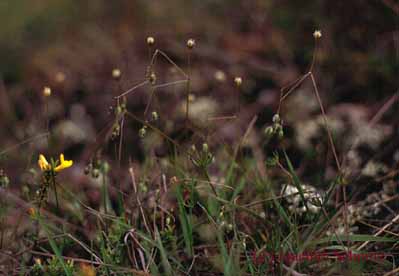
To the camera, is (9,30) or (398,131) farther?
(9,30)

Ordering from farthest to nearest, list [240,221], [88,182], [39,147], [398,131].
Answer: [39,147] → [88,182] → [398,131] → [240,221]

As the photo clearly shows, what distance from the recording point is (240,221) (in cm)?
168

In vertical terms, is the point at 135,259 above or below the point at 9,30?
below

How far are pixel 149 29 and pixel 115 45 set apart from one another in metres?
0.22

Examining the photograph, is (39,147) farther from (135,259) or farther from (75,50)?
(135,259)

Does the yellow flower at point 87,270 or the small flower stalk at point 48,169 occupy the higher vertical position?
the small flower stalk at point 48,169

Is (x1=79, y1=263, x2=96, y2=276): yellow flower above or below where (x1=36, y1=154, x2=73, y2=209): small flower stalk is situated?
below

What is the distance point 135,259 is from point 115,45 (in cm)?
211

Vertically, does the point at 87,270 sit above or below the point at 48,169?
below

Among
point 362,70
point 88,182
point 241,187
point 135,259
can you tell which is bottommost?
point 88,182

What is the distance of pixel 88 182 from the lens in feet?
8.44

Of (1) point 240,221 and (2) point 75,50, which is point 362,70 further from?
(2) point 75,50

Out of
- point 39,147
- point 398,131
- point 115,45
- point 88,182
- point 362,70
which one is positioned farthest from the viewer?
point 115,45

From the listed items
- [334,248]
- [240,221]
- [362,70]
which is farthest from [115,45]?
[334,248]
